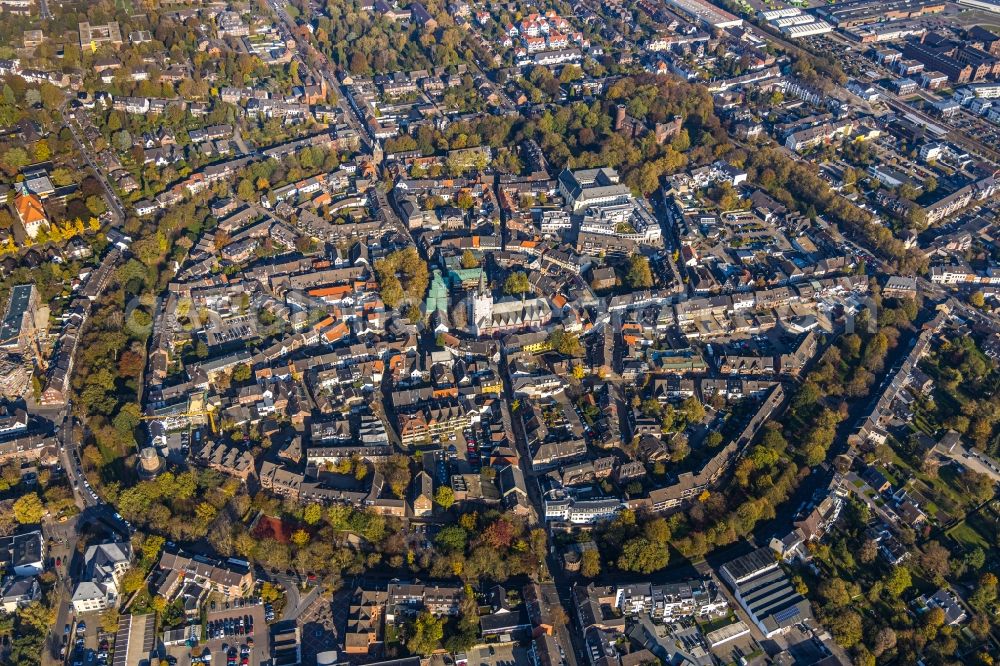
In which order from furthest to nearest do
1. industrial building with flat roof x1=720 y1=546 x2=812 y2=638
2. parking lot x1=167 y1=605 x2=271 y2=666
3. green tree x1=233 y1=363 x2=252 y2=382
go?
1. green tree x1=233 y1=363 x2=252 y2=382
2. industrial building with flat roof x1=720 y1=546 x2=812 y2=638
3. parking lot x1=167 y1=605 x2=271 y2=666

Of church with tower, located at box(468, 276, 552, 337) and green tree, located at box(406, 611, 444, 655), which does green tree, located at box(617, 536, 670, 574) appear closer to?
green tree, located at box(406, 611, 444, 655)

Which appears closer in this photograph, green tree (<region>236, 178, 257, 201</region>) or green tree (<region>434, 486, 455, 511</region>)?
green tree (<region>434, 486, 455, 511</region>)

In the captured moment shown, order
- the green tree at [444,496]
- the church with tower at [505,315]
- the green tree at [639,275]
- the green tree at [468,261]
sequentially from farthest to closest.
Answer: the green tree at [468,261] → the green tree at [639,275] → the church with tower at [505,315] → the green tree at [444,496]

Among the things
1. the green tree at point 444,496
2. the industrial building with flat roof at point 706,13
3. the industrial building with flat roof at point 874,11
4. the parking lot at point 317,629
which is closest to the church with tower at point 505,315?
the green tree at point 444,496

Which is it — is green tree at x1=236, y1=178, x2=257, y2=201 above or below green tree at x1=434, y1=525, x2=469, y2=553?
above

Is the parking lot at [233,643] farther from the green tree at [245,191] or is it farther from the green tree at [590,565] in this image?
the green tree at [245,191]

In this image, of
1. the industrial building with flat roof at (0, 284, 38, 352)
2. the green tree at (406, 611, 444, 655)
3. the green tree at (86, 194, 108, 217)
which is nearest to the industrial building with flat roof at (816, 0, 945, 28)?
the green tree at (86, 194, 108, 217)

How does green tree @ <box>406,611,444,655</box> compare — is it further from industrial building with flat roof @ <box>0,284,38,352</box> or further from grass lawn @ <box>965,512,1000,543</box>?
industrial building with flat roof @ <box>0,284,38,352</box>

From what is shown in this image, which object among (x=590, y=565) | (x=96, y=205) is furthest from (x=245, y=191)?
(x=590, y=565)

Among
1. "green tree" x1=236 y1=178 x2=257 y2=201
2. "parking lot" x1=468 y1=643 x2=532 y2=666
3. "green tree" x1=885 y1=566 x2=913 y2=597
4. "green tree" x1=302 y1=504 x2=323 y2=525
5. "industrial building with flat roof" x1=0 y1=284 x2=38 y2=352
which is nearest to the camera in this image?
"parking lot" x1=468 y1=643 x2=532 y2=666

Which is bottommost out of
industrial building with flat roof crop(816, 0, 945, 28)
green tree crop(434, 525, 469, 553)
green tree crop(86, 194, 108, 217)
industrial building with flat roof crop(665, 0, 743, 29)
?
green tree crop(434, 525, 469, 553)
